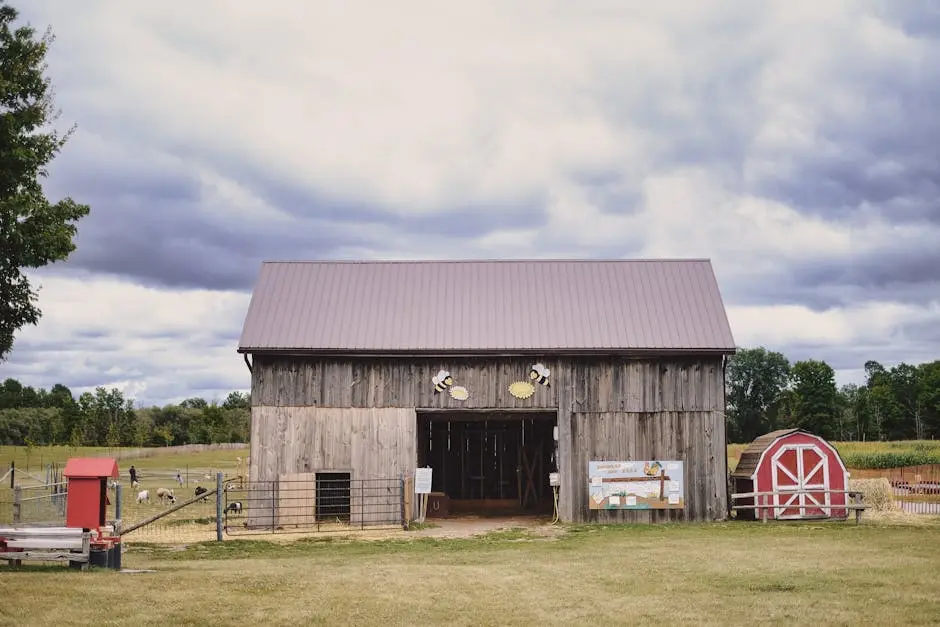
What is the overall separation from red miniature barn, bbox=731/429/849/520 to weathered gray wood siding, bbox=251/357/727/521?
133 cm

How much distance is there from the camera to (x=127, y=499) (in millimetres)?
42500

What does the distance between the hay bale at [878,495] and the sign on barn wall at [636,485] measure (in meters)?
6.22

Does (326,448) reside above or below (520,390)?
below

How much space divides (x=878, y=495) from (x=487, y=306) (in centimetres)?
1470

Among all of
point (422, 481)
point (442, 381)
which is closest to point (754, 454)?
point (442, 381)

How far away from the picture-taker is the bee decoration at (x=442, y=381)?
30.8 m

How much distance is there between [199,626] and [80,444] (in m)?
106

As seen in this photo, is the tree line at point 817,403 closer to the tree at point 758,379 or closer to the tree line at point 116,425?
the tree at point 758,379

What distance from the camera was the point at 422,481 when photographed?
29578mm

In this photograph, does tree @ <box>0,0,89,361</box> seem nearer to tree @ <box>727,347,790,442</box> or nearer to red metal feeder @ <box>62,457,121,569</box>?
red metal feeder @ <box>62,457,121,569</box>

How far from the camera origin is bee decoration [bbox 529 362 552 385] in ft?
101

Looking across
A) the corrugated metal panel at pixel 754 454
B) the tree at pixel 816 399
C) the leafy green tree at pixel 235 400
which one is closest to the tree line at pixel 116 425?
the leafy green tree at pixel 235 400

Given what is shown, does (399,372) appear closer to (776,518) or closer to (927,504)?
(776,518)

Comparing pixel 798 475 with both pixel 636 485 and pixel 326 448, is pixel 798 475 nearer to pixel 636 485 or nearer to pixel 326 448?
pixel 636 485
